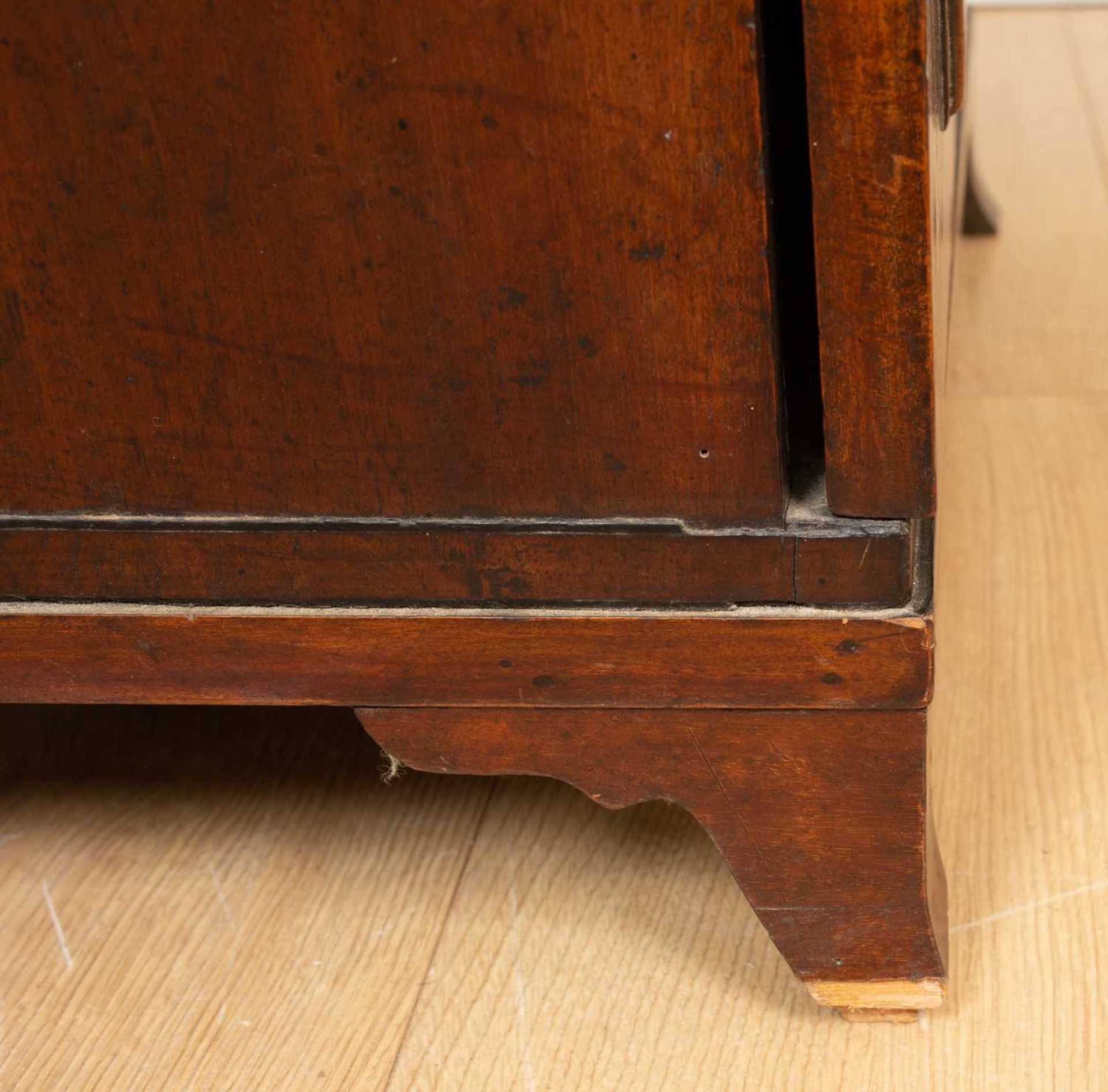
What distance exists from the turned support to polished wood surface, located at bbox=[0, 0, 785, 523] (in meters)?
0.10

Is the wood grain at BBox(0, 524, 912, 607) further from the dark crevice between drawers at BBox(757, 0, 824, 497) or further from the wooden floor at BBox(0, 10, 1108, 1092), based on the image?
the wooden floor at BBox(0, 10, 1108, 1092)

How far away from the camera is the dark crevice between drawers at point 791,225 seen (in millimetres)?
518

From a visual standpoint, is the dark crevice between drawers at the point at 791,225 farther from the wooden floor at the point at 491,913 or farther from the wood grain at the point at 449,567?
the wooden floor at the point at 491,913

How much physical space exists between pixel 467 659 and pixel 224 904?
0.83 feet

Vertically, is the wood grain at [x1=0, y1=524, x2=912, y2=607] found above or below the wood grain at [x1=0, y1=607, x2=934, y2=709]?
above

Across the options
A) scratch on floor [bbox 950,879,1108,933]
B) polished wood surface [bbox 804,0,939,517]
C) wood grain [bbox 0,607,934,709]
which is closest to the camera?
polished wood surface [bbox 804,0,939,517]

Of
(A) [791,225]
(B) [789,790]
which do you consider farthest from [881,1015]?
(A) [791,225]

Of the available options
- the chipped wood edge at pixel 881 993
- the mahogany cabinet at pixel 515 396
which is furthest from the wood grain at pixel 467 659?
the chipped wood edge at pixel 881 993

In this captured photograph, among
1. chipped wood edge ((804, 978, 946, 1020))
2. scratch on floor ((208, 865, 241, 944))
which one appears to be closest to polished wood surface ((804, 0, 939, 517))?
chipped wood edge ((804, 978, 946, 1020))

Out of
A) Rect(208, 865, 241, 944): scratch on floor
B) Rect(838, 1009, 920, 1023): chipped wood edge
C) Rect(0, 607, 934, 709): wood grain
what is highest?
Rect(0, 607, 934, 709): wood grain

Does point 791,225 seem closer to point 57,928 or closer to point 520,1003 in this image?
point 520,1003

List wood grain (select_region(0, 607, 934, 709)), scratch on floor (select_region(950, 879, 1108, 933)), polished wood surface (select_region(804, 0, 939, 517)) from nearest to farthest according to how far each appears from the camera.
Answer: polished wood surface (select_region(804, 0, 939, 517)) → wood grain (select_region(0, 607, 934, 709)) → scratch on floor (select_region(950, 879, 1108, 933))

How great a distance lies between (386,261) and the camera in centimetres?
54

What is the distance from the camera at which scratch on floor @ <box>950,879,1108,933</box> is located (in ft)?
2.42
